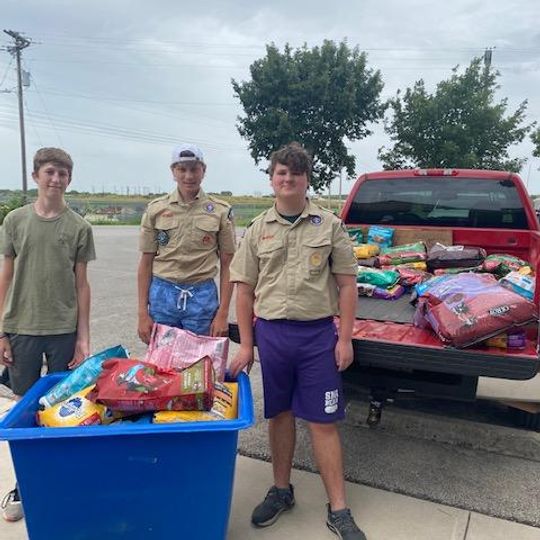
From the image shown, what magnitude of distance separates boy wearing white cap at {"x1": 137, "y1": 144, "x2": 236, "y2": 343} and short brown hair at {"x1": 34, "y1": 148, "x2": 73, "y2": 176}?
0.52 metres

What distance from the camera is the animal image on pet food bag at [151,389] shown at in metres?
2.08

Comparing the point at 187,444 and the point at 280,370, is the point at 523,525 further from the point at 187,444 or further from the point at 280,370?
the point at 187,444

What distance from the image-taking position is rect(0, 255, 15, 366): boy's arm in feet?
9.20

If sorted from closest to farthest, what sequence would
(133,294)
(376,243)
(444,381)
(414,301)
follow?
(444,381), (414,301), (376,243), (133,294)

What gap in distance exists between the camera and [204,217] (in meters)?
3.04

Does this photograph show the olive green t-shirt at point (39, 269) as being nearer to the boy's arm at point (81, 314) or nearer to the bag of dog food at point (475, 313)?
the boy's arm at point (81, 314)

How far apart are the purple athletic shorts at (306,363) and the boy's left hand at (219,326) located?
419mm

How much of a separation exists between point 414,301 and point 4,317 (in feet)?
8.02

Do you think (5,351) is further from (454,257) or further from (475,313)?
(454,257)

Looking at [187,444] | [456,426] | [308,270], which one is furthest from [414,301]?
[187,444]

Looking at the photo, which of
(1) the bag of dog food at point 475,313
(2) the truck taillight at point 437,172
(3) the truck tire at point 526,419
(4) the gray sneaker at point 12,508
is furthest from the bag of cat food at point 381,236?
(4) the gray sneaker at point 12,508

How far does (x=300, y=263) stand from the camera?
8.33 ft

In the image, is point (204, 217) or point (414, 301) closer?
point (204, 217)

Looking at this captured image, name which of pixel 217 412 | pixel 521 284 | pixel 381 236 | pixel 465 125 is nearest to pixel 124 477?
pixel 217 412
